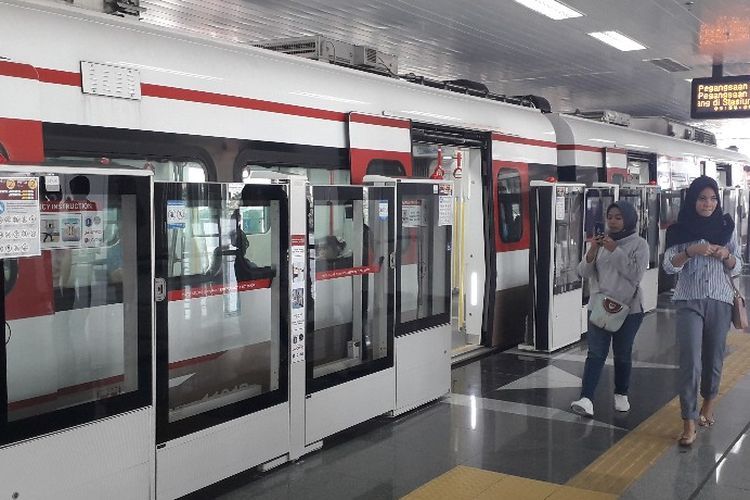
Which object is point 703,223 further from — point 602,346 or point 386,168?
point 386,168

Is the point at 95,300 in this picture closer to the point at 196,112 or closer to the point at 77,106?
the point at 77,106

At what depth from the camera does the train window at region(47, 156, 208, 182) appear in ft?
13.9

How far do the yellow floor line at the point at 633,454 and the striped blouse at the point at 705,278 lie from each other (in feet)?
3.29

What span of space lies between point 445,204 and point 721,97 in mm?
6194

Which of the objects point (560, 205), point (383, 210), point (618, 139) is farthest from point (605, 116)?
point (383, 210)

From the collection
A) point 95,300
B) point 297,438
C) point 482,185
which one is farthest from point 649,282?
point 95,300

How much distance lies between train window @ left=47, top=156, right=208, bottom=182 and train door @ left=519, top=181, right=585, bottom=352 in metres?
4.77

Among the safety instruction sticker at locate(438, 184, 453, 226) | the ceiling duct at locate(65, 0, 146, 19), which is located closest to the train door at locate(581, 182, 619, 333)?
the safety instruction sticker at locate(438, 184, 453, 226)

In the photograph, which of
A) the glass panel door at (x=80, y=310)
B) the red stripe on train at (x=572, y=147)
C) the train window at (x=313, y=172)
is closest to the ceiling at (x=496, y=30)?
the red stripe on train at (x=572, y=147)

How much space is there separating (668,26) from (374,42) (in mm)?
3345

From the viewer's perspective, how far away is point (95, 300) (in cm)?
407

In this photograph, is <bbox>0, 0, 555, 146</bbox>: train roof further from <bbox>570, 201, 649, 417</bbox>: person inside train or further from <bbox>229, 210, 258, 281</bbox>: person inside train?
<bbox>570, 201, 649, 417</bbox>: person inside train

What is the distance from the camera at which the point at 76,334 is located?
13.2 feet

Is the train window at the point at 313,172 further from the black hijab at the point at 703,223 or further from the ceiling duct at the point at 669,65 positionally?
the ceiling duct at the point at 669,65
